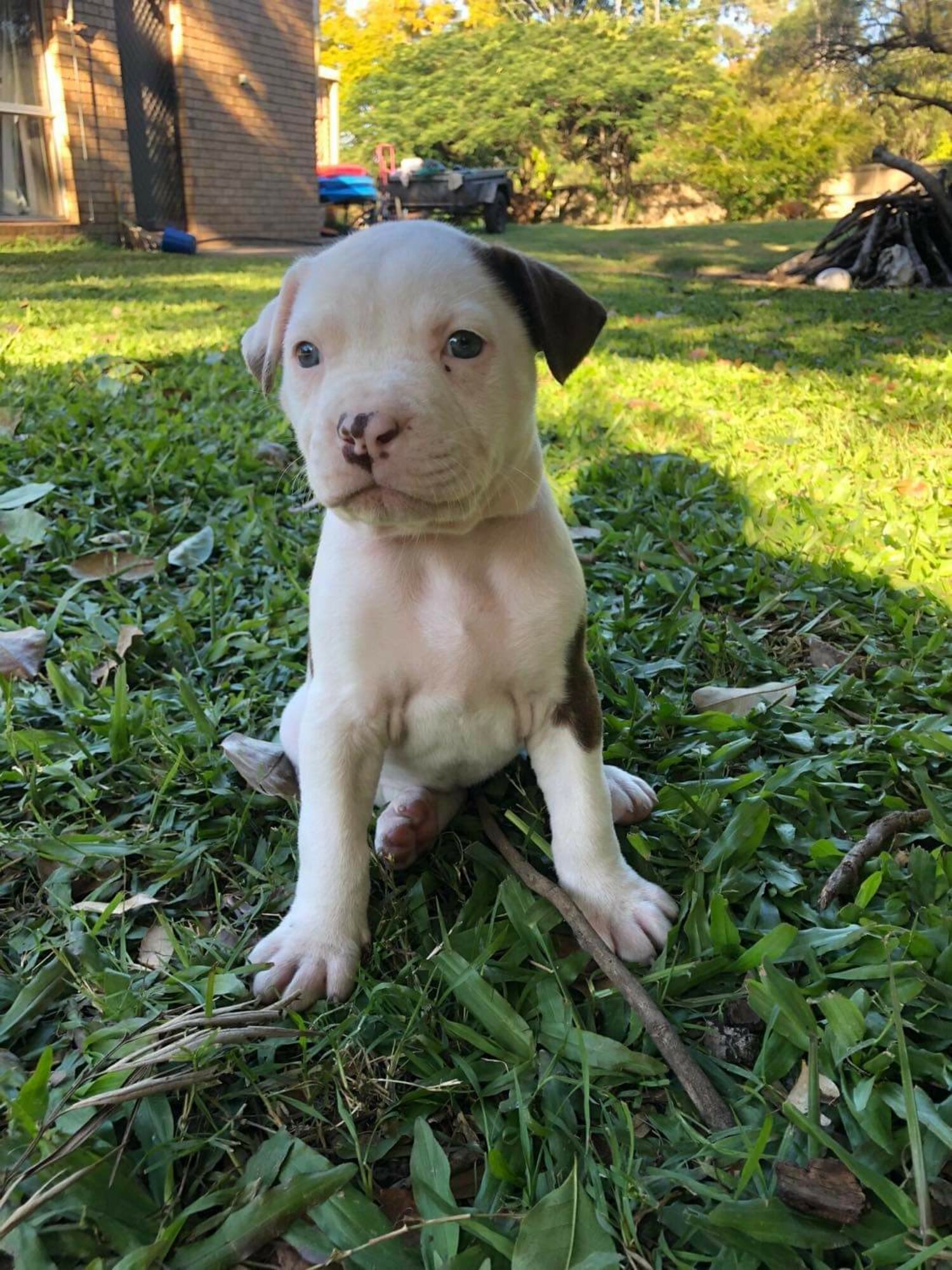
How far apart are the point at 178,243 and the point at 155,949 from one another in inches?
633

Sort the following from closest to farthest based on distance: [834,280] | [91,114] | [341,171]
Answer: [834,280] < [91,114] < [341,171]

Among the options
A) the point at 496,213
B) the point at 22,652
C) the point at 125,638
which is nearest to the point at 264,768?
the point at 125,638

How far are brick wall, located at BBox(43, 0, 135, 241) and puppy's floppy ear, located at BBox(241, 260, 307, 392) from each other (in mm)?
15003

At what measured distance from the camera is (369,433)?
Answer: 173cm

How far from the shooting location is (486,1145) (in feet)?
5.10

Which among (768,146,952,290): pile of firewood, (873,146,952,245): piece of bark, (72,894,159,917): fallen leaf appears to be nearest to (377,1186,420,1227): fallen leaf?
(72,894,159,917): fallen leaf

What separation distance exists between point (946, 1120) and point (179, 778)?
1.81 meters

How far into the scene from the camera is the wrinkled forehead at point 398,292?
1860 mm

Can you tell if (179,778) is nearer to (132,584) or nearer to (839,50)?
(132,584)

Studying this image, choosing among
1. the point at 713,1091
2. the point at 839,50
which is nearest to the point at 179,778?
the point at 713,1091

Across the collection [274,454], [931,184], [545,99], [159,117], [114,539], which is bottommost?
[114,539]

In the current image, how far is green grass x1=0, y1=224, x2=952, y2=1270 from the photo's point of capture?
142 centimetres

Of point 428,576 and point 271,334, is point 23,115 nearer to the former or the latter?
point 271,334

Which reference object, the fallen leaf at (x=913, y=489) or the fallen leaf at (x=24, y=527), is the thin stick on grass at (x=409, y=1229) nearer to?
the fallen leaf at (x=24, y=527)
